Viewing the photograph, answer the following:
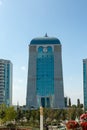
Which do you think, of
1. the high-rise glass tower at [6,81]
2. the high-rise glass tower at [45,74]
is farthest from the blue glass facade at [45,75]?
the high-rise glass tower at [6,81]

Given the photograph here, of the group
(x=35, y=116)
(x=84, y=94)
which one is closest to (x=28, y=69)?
(x=84, y=94)

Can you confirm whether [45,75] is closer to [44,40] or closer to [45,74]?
[45,74]

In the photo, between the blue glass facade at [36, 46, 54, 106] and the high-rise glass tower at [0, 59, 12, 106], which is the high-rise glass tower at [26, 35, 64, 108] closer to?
the blue glass facade at [36, 46, 54, 106]

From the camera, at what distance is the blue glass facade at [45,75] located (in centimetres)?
11750

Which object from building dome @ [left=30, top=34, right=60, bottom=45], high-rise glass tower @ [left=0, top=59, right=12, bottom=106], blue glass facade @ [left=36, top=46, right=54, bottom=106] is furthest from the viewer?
high-rise glass tower @ [left=0, top=59, right=12, bottom=106]

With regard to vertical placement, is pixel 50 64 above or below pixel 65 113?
above

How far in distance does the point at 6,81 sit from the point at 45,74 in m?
16.6

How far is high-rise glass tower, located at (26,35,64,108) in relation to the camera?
115 metres

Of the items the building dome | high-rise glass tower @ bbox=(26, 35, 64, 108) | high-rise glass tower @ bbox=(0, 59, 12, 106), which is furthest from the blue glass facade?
high-rise glass tower @ bbox=(0, 59, 12, 106)

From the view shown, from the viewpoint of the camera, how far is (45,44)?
121m

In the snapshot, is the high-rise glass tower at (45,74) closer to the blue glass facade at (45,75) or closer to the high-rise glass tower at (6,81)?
the blue glass facade at (45,75)

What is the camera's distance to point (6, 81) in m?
129

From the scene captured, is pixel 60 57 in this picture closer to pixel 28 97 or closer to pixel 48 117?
pixel 28 97

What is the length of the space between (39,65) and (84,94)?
73.0ft
